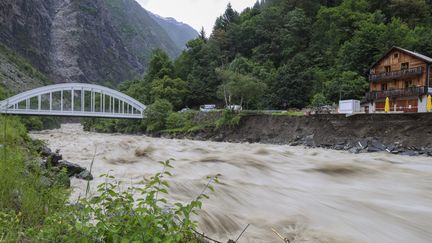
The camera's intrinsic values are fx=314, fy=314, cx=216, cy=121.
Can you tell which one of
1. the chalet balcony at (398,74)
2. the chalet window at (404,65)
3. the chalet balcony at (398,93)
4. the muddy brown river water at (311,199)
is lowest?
the muddy brown river water at (311,199)

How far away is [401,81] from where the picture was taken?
32875mm

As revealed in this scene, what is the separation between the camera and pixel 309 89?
156ft

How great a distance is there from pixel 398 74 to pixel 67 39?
145m

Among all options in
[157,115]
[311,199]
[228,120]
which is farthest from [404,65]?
[157,115]

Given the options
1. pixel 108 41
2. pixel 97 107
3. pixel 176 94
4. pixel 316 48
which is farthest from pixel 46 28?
pixel 316 48

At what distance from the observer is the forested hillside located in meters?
43.7

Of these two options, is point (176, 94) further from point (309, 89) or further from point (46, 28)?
point (46, 28)

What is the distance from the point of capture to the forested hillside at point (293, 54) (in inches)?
1720

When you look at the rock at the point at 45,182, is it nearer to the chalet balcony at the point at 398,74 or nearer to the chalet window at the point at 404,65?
the chalet balcony at the point at 398,74

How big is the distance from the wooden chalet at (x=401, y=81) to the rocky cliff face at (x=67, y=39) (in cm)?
11634

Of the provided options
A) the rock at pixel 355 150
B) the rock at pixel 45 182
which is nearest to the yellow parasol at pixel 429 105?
the rock at pixel 355 150

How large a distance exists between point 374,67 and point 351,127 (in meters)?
14.7

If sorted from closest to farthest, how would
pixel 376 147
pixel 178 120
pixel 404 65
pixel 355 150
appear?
pixel 376 147, pixel 355 150, pixel 404 65, pixel 178 120

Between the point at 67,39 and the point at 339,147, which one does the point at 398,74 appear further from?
the point at 67,39
